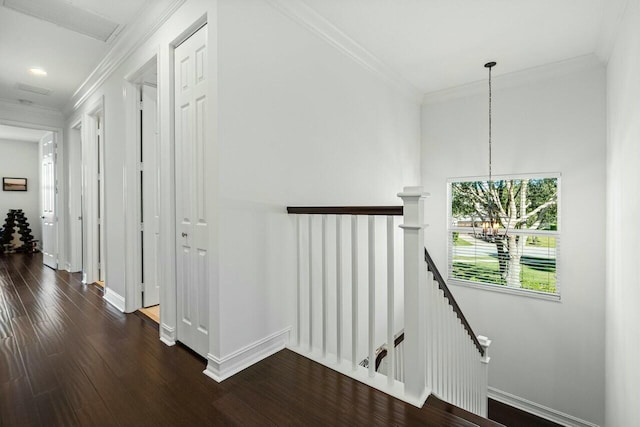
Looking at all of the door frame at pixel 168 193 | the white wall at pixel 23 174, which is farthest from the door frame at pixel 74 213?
the white wall at pixel 23 174

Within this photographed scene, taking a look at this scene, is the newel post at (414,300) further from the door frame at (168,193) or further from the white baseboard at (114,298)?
the white baseboard at (114,298)

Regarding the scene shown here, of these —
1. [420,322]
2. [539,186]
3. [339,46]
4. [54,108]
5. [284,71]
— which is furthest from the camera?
[54,108]

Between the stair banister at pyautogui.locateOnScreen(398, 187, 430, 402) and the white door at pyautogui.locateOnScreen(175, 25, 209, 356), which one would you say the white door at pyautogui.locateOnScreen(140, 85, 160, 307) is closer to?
the white door at pyautogui.locateOnScreen(175, 25, 209, 356)

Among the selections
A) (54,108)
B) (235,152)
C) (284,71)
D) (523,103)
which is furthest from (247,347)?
(54,108)

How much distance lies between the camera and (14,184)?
22.3ft

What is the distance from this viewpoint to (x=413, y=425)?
1.46 meters

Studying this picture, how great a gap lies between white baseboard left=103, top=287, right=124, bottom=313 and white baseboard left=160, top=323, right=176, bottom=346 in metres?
0.92

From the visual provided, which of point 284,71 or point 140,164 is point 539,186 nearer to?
point 284,71

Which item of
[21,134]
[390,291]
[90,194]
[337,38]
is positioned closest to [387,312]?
[390,291]

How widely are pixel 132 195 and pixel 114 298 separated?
1136mm

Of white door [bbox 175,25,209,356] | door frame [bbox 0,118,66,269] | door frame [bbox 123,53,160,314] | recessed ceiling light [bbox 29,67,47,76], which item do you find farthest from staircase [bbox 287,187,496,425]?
door frame [bbox 0,118,66,269]

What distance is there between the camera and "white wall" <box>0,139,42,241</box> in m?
6.71

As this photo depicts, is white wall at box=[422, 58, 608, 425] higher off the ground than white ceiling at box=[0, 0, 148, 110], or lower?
lower

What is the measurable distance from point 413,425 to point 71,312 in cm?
319
